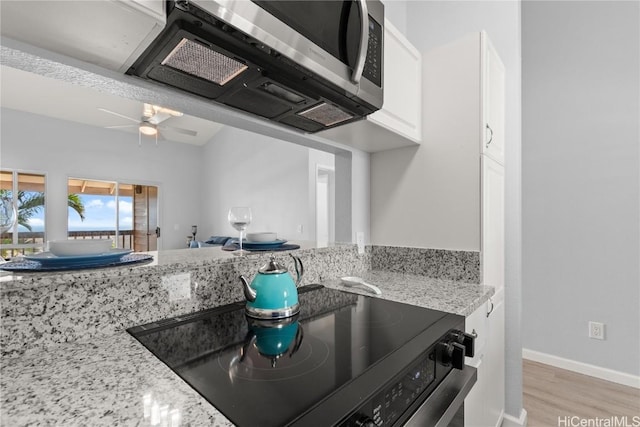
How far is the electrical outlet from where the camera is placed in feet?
7.26

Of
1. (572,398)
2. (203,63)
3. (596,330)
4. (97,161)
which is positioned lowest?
(572,398)

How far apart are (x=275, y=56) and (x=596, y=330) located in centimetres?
289

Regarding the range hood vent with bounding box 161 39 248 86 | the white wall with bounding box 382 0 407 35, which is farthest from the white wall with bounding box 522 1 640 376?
the range hood vent with bounding box 161 39 248 86

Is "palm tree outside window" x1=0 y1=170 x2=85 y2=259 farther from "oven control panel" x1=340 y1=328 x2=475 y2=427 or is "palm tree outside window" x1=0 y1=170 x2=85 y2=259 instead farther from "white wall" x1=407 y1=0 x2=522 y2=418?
"white wall" x1=407 y1=0 x2=522 y2=418

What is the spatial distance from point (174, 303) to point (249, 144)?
5221 millimetres

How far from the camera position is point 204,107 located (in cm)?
100

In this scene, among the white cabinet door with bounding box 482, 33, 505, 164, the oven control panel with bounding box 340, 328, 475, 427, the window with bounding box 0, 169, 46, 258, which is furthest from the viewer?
the window with bounding box 0, 169, 46, 258

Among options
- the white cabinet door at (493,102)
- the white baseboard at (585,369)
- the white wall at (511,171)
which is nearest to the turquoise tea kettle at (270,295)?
the white cabinet door at (493,102)

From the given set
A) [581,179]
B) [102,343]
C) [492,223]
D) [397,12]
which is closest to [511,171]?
[492,223]

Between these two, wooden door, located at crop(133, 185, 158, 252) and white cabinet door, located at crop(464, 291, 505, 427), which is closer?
white cabinet door, located at crop(464, 291, 505, 427)

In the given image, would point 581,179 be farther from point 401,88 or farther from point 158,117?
point 158,117

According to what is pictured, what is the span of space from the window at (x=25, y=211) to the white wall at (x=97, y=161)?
0.12 metres

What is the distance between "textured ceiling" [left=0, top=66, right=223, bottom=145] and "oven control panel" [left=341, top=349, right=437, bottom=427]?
5.24m

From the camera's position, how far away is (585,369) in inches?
89.3
